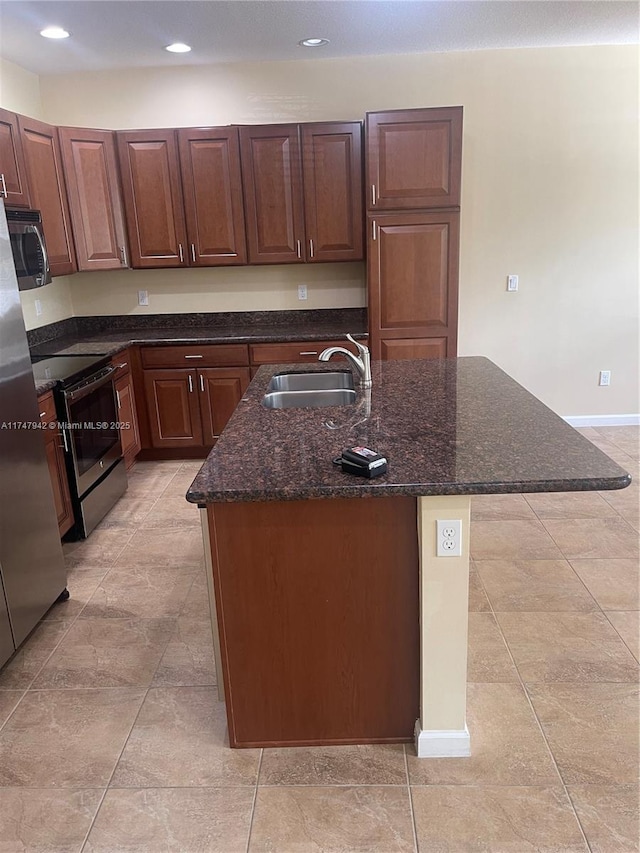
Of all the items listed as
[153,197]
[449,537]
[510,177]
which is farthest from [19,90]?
[449,537]

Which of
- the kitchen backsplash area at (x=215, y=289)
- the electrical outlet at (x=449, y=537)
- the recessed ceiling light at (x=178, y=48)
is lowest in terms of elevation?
the electrical outlet at (x=449, y=537)

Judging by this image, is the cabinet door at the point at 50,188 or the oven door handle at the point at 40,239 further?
the cabinet door at the point at 50,188

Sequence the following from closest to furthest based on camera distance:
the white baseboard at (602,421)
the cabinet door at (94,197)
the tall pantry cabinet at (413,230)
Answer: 1. the tall pantry cabinet at (413,230)
2. the cabinet door at (94,197)
3. the white baseboard at (602,421)

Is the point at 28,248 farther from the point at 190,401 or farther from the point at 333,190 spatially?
the point at 333,190

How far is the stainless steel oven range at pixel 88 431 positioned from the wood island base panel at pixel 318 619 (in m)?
1.71

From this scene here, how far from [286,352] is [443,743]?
2801 millimetres

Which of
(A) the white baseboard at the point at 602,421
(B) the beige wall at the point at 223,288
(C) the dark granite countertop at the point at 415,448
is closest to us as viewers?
(C) the dark granite countertop at the point at 415,448

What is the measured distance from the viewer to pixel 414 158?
12.7ft

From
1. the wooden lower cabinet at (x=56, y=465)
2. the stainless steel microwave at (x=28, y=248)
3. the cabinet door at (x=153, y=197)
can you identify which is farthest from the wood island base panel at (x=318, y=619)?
the cabinet door at (x=153, y=197)

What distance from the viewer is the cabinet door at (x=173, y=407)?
168 inches

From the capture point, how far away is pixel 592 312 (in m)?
4.64

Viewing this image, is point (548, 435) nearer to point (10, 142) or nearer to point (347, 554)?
point (347, 554)

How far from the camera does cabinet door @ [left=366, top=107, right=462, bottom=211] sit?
381cm

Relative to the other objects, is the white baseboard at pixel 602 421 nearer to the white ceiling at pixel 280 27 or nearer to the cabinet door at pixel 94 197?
the white ceiling at pixel 280 27
